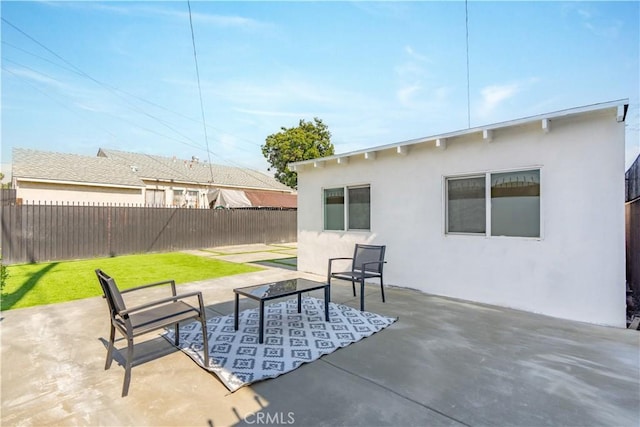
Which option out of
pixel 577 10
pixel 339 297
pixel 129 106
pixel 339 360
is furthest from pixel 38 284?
pixel 577 10

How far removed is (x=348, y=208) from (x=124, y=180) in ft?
47.2

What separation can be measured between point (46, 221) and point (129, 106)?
7.14 meters

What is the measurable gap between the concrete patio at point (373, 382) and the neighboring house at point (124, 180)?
13.0 meters

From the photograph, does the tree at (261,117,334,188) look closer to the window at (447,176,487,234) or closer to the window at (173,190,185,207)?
the window at (173,190,185,207)

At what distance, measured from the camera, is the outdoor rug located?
10.1 feet

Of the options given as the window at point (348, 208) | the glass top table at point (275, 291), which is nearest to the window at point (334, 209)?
the window at point (348, 208)

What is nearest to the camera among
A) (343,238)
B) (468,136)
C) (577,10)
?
(468,136)

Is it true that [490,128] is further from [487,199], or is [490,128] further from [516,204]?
[516,204]

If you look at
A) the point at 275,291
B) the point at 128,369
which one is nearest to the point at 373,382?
the point at 275,291

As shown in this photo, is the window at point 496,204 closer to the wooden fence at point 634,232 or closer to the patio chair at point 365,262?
the patio chair at point 365,262

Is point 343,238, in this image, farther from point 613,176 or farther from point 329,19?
point 329,19

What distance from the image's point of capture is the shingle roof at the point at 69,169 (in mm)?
14117

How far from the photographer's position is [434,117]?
1066 centimetres

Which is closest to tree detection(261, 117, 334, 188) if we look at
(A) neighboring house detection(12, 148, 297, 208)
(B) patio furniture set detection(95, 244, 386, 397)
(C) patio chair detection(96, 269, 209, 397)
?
(A) neighboring house detection(12, 148, 297, 208)
